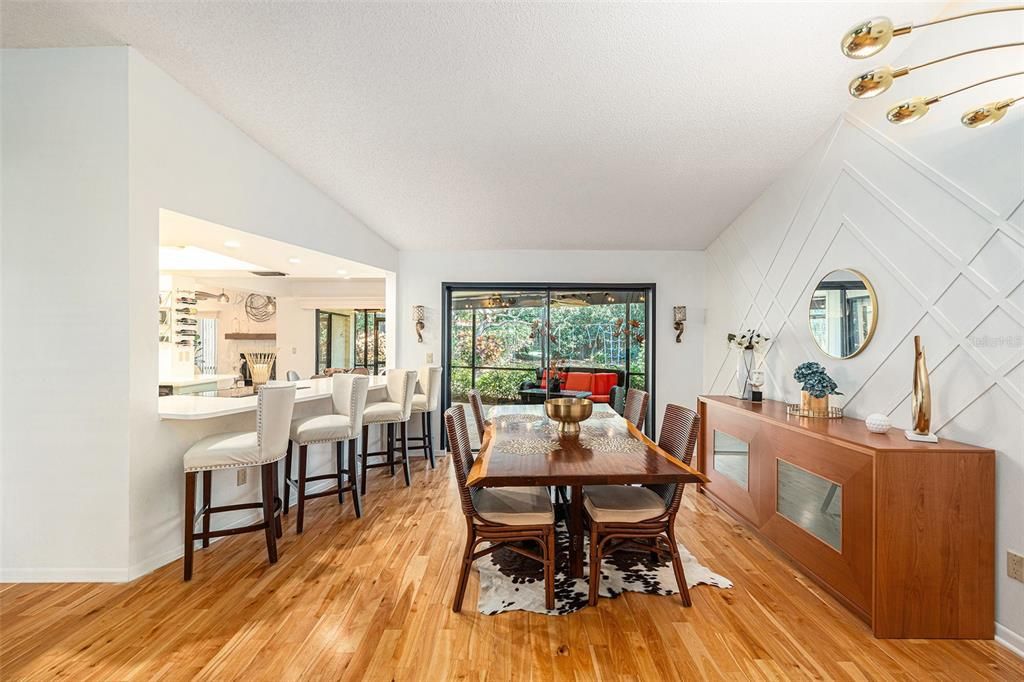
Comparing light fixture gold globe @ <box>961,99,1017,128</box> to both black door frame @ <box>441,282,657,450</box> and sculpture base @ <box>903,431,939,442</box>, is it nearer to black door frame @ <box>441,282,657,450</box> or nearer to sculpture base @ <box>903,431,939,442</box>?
sculpture base @ <box>903,431,939,442</box>

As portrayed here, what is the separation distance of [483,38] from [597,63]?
0.64 metres

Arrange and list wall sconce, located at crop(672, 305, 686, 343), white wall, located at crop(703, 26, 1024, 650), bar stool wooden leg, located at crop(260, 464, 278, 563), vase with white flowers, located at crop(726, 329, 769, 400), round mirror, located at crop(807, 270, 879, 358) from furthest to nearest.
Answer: wall sconce, located at crop(672, 305, 686, 343), vase with white flowers, located at crop(726, 329, 769, 400), round mirror, located at crop(807, 270, 879, 358), bar stool wooden leg, located at crop(260, 464, 278, 563), white wall, located at crop(703, 26, 1024, 650)

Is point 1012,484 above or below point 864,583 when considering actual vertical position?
above

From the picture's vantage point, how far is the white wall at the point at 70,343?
8.38 ft

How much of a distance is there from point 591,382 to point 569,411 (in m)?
3.05

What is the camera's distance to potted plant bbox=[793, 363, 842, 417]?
302 cm

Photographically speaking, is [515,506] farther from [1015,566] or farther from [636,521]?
[1015,566]

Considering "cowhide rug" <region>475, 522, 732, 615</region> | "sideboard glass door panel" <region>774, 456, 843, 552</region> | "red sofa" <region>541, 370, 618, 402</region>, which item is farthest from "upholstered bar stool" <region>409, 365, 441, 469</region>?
"sideboard glass door panel" <region>774, 456, 843, 552</region>

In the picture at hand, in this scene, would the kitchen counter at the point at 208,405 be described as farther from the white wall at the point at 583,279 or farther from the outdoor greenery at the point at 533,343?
the outdoor greenery at the point at 533,343

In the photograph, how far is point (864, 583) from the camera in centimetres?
223

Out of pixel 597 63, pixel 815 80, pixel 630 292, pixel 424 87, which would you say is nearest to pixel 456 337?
pixel 630 292

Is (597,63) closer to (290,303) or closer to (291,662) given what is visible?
(291,662)

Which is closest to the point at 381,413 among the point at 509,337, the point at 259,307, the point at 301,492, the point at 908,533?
the point at 301,492

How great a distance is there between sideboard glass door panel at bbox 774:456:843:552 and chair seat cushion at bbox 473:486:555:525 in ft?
4.63
